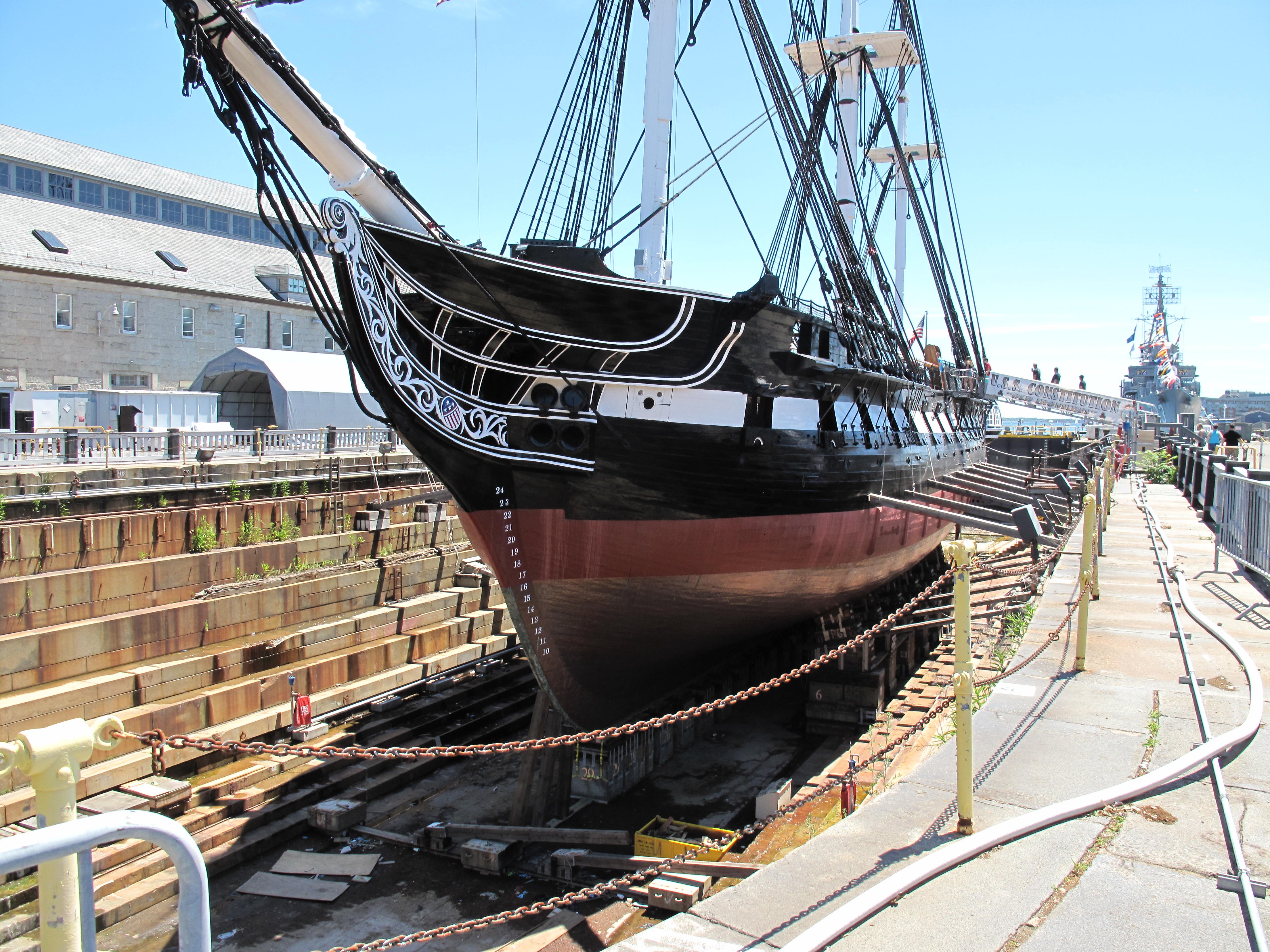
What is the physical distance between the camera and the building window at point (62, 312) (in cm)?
2417

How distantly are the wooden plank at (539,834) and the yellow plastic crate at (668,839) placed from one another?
201mm

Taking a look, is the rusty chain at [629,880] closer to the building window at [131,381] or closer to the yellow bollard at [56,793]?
the yellow bollard at [56,793]

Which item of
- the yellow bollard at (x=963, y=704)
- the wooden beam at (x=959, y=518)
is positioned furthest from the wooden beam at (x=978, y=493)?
the yellow bollard at (x=963, y=704)

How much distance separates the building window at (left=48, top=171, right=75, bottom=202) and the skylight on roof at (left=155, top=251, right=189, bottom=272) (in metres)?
3.33

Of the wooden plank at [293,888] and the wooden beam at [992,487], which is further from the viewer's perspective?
the wooden beam at [992,487]

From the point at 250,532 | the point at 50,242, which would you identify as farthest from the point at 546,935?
the point at 50,242

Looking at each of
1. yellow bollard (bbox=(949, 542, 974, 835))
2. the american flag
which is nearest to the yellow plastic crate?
yellow bollard (bbox=(949, 542, 974, 835))

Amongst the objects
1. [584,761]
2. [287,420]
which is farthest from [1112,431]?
[584,761]

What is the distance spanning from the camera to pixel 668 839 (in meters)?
8.13

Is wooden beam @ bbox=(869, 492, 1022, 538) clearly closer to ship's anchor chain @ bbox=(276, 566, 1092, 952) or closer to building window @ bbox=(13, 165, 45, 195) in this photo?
ship's anchor chain @ bbox=(276, 566, 1092, 952)

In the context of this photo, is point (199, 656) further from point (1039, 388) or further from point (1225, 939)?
point (1039, 388)

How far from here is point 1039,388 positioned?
1522 inches

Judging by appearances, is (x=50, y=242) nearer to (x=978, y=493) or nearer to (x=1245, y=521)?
(x=978, y=493)

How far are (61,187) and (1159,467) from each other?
3788cm
